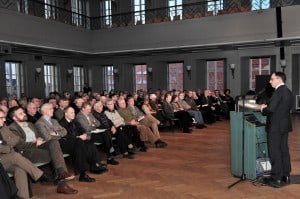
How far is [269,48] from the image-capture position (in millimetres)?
13883

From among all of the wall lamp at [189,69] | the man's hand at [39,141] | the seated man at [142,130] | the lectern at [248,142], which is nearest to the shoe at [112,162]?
the seated man at [142,130]

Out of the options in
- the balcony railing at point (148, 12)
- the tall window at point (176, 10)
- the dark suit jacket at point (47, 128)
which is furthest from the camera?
the tall window at point (176, 10)

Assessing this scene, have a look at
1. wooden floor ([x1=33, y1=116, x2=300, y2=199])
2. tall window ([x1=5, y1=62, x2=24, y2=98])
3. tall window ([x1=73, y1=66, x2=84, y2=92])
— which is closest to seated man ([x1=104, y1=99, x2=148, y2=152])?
wooden floor ([x1=33, y1=116, x2=300, y2=199])

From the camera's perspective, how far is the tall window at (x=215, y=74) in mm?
15703

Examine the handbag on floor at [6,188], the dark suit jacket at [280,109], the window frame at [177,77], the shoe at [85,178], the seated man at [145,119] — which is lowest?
the shoe at [85,178]

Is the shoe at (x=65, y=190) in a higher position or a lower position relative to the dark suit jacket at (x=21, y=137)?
lower

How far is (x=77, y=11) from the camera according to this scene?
17781 millimetres

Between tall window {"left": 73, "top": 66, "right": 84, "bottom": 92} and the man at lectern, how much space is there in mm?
13959

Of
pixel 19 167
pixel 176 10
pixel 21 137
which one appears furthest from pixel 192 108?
pixel 19 167

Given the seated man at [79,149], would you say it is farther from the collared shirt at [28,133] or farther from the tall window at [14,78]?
the tall window at [14,78]

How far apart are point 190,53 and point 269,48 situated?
3503 mm

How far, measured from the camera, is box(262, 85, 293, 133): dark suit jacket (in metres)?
4.77

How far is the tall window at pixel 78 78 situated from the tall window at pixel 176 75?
4849mm

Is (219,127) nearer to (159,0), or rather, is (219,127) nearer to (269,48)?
(269,48)
